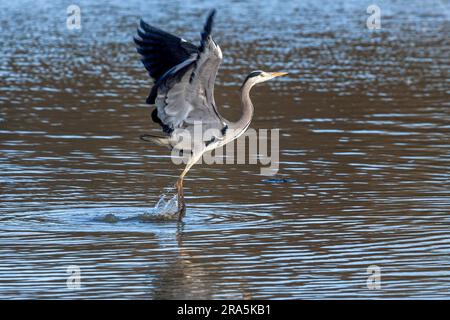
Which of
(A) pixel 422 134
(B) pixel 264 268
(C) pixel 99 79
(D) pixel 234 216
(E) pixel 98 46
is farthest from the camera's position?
(E) pixel 98 46

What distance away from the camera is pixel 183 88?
11852mm

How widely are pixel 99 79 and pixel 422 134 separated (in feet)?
24.3

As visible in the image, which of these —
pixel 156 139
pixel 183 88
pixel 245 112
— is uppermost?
pixel 183 88

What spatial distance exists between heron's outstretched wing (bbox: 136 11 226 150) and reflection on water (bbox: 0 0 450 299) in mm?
991

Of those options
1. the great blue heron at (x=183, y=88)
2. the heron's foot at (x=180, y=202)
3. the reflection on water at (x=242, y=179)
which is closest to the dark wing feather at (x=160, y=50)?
the great blue heron at (x=183, y=88)

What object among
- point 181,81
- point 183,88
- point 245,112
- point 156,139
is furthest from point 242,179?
point 181,81

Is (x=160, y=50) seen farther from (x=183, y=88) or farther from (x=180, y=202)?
(x=180, y=202)

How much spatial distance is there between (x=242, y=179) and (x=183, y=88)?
2.32 m

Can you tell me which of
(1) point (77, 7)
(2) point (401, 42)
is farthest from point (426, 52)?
(1) point (77, 7)

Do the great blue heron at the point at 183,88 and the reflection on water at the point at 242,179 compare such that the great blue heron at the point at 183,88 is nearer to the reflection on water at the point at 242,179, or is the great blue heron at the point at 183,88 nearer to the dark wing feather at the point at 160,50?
the dark wing feather at the point at 160,50

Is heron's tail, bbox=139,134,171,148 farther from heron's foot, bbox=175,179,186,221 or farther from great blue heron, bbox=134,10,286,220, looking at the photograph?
heron's foot, bbox=175,179,186,221

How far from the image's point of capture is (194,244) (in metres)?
10.9

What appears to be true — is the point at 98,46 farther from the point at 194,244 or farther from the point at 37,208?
the point at 194,244

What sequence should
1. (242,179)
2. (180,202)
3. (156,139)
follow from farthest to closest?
(242,179), (156,139), (180,202)
